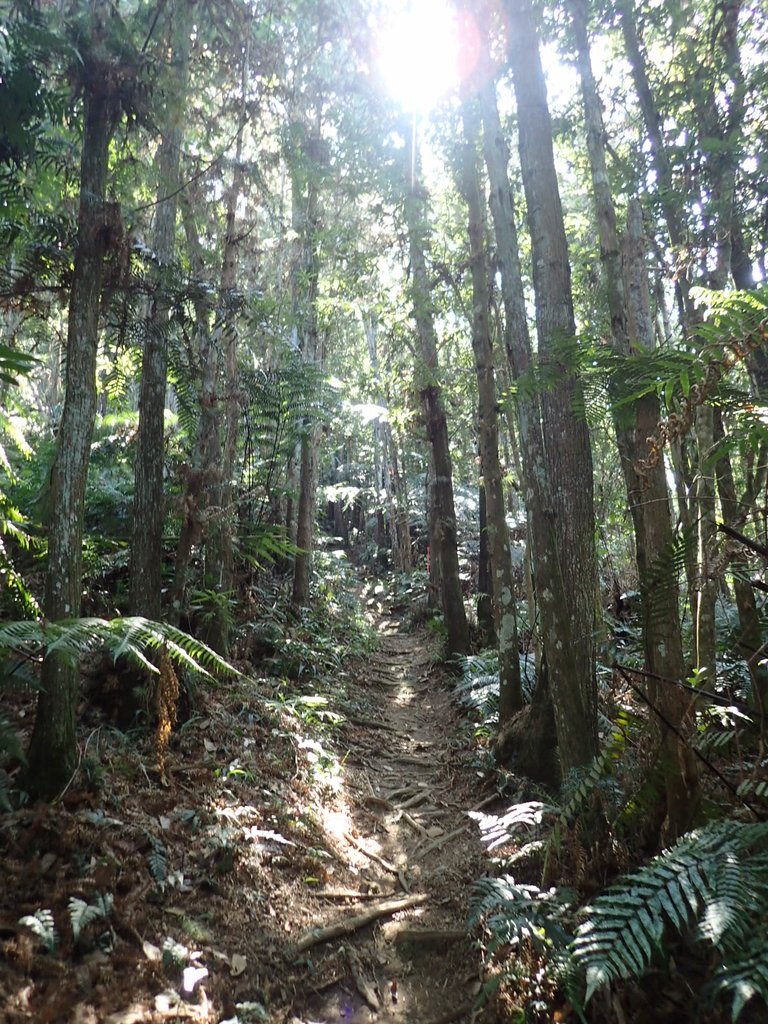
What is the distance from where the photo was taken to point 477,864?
15.1ft

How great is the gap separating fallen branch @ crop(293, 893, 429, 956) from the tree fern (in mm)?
1604

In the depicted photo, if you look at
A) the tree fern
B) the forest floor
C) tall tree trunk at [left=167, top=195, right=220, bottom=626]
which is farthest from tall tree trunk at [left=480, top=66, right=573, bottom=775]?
tall tree trunk at [left=167, top=195, right=220, bottom=626]

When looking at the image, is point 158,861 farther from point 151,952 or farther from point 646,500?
point 646,500

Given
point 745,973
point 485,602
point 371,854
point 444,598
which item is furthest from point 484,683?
point 745,973

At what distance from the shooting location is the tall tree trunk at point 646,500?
10.2ft

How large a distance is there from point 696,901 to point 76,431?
428 centimetres

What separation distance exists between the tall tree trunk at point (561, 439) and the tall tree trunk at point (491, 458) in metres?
3.00

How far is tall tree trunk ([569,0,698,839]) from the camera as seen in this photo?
310 centimetres

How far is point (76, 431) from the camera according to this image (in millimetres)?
4180

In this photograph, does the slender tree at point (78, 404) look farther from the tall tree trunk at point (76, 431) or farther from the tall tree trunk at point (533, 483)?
the tall tree trunk at point (533, 483)

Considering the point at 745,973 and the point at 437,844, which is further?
the point at 437,844

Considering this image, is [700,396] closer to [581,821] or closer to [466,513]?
[581,821]

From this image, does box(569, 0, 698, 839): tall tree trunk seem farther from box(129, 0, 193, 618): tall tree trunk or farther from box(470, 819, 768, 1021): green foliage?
box(129, 0, 193, 618): tall tree trunk

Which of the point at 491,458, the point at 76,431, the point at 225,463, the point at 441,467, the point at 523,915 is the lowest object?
the point at 523,915
